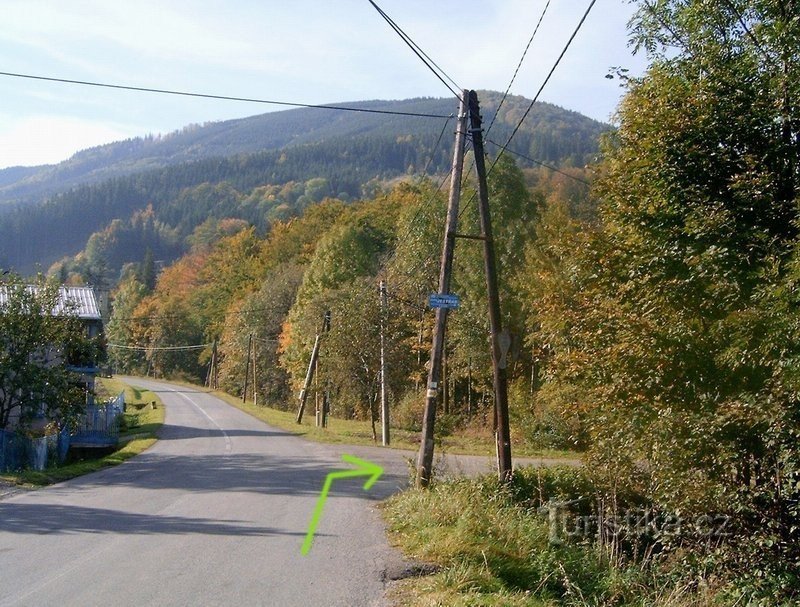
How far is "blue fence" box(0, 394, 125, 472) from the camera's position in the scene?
956 inches

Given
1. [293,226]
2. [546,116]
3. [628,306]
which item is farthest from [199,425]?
[546,116]

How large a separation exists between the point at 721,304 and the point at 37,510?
37.8 ft

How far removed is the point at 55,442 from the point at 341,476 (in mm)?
12947

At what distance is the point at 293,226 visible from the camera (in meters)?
94.9

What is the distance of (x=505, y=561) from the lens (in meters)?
9.86

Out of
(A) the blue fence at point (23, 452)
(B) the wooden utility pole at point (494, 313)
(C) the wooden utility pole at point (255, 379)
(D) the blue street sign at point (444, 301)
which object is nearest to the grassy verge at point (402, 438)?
(B) the wooden utility pole at point (494, 313)

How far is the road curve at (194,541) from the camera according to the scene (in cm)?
841

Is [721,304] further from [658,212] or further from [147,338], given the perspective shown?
[147,338]

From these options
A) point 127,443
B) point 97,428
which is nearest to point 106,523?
point 127,443

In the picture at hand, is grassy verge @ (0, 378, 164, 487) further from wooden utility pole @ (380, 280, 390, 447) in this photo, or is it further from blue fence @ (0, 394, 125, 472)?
wooden utility pole @ (380, 280, 390, 447)

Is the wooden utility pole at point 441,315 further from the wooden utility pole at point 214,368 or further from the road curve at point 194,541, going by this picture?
the wooden utility pole at point 214,368

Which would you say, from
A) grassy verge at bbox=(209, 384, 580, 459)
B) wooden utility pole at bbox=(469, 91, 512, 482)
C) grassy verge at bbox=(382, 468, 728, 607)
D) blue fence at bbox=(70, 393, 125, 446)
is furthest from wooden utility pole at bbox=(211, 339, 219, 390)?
grassy verge at bbox=(382, 468, 728, 607)

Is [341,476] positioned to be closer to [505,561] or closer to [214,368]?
[505,561]

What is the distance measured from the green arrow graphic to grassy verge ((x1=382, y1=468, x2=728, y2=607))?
1.16 metres
